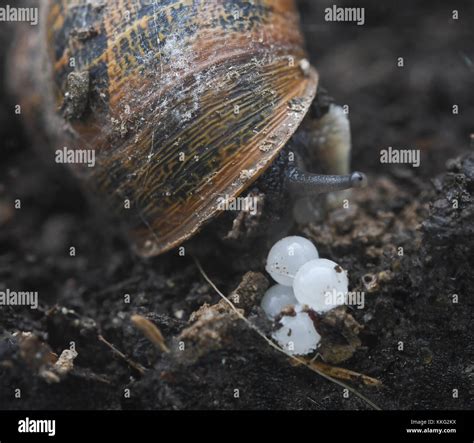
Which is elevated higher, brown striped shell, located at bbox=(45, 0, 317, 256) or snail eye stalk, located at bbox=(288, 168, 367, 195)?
brown striped shell, located at bbox=(45, 0, 317, 256)

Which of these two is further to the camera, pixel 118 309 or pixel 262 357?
pixel 118 309

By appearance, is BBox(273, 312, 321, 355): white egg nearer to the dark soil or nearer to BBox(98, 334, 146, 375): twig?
the dark soil

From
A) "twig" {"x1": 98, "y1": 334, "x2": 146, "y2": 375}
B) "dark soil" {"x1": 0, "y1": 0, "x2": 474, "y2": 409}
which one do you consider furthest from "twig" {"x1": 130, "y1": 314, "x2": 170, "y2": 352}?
"twig" {"x1": 98, "y1": 334, "x2": 146, "y2": 375}

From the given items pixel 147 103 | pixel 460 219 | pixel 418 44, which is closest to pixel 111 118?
pixel 147 103

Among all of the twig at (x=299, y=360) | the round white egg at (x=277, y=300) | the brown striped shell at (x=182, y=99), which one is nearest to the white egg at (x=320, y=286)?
the round white egg at (x=277, y=300)

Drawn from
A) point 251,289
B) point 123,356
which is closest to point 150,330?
point 123,356

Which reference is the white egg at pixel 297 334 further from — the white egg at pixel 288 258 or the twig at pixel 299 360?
the white egg at pixel 288 258

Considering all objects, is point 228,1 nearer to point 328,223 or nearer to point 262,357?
point 328,223
